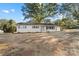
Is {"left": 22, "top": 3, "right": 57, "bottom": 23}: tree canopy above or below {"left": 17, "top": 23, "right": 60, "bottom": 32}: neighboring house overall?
above

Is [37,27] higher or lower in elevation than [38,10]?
lower

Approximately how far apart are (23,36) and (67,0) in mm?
583

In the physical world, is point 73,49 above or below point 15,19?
below

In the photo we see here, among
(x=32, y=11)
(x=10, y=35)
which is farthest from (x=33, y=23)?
(x=10, y=35)

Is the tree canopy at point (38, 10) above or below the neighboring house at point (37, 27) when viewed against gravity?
above

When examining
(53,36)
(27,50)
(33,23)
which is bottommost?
(27,50)

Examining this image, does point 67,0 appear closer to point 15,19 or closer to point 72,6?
point 72,6

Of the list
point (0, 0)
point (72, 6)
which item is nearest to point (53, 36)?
point (72, 6)

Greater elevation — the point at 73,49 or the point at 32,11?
the point at 32,11

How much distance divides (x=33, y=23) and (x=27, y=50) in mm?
282

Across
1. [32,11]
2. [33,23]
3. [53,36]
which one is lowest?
[53,36]

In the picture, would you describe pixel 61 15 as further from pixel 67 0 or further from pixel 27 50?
pixel 27 50

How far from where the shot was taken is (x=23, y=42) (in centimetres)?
200

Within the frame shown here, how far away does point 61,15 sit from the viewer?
200 centimetres
